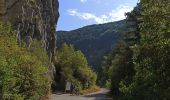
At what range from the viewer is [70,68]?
89.8m

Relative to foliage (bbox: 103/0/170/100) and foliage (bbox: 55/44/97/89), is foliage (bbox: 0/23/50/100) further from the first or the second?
foliage (bbox: 55/44/97/89)

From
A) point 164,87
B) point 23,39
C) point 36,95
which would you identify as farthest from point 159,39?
point 23,39

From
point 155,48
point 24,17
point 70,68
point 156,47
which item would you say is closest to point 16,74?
point 155,48

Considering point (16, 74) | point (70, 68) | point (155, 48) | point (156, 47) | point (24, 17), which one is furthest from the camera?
point (70, 68)

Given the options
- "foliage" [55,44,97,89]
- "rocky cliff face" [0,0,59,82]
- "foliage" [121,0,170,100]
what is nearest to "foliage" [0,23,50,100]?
"foliage" [121,0,170,100]

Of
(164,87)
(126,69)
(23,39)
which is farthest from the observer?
(23,39)

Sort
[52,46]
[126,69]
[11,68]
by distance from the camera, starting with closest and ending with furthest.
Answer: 1. [11,68]
2. [126,69]
3. [52,46]

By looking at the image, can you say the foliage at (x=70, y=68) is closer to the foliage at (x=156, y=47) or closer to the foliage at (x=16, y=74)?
the foliage at (x=16, y=74)

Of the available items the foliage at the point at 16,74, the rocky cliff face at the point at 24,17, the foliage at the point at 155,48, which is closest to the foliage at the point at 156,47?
the foliage at the point at 155,48

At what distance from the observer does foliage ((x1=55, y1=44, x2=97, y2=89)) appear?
8769 centimetres

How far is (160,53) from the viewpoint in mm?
17047

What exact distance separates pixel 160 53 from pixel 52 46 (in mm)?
67636

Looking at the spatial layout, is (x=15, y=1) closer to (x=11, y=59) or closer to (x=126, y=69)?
(x=126, y=69)

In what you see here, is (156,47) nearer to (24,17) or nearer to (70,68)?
(24,17)
